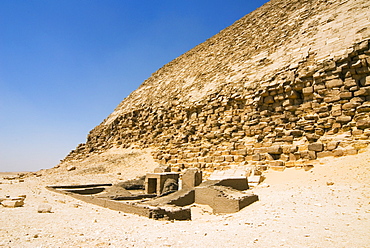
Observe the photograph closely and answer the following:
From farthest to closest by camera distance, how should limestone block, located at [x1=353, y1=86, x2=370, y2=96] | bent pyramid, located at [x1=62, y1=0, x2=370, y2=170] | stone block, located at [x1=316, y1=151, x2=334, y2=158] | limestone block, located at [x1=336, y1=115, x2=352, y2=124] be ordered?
bent pyramid, located at [x1=62, y1=0, x2=370, y2=170], limestone block, located at [x1=336, y1=115, x2=352, y2=124], limestone block, located at [x1=353, y1=86, x2=370, y2=96], stone block, located at [x1=316, y1=151, x2=334, y2=158]

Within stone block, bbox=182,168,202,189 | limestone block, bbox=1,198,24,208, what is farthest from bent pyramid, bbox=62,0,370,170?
limestone block, bbox=1,198,24,208

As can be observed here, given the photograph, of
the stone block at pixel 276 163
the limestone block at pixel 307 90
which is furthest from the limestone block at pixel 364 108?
the stone block at pixel 276 163

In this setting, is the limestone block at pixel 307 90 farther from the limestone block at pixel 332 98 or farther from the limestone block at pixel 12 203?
the limestone block at pixel 12 203

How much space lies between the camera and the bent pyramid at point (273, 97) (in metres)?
9.12

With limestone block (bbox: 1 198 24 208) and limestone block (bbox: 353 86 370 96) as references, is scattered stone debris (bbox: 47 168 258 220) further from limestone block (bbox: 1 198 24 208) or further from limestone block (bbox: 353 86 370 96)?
limestone block (bbox: 353 86 370 96)

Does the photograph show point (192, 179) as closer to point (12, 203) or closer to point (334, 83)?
point (12, 203)

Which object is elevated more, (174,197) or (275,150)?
(275,150)

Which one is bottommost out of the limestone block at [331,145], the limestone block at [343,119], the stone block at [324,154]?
the stone block at [324,154]

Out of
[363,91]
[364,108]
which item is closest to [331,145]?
[364,108]

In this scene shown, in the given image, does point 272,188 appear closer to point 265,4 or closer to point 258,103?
point 258,103

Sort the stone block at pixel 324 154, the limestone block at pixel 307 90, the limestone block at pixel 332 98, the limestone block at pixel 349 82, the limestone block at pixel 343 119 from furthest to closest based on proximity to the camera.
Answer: the limestone block at pixel 307 90 → the limestone block at pixel 332 98 → the limestone block at pixel 349 82 → the limestone block at pixel 343 119 → the stone block at pixel 324 154

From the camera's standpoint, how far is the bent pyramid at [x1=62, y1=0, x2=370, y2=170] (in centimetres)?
912

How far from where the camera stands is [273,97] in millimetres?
11633

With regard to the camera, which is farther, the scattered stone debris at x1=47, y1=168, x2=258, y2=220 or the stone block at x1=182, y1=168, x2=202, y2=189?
the stone block at x1=182, y1=168, x2=202, y2=189
